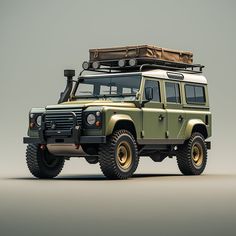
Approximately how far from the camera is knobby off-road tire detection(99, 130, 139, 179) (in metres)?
18.0

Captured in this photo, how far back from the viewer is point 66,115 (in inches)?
730

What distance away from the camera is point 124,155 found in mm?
18688

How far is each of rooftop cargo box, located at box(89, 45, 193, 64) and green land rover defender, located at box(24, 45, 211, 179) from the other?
0.14 m

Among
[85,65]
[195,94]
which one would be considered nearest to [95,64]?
[85,65]

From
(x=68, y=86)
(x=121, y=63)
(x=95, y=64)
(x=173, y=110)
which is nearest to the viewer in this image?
(x=121, y=63)

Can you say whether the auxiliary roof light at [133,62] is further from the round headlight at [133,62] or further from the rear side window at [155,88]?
the rear side window at [155,88]

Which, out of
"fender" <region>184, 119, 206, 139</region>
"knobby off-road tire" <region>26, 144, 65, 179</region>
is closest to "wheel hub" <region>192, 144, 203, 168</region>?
"fender" <region>184, 119, 206, 139</region>

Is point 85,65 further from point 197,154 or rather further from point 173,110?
point 197,154

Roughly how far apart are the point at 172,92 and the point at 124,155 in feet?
10.1

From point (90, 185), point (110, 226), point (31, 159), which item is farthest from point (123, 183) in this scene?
point (110, 226)

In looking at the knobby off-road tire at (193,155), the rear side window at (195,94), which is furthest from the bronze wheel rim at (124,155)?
the rear side window at (195,94)

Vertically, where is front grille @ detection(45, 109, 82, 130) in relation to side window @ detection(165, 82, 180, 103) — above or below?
below

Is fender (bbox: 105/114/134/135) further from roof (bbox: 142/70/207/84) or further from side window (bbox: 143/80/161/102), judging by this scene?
side window (bbox: 143/80/161/102)
